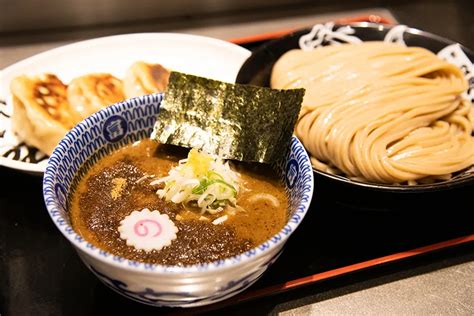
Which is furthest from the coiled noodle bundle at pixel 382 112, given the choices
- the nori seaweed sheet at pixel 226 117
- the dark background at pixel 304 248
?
the nori seaweed sheet at pixel 226 117

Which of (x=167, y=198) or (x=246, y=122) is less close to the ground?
(x=246, y=122)

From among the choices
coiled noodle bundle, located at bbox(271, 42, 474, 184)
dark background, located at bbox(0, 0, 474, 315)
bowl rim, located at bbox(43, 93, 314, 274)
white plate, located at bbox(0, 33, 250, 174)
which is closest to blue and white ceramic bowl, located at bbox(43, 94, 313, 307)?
bowl rim, located at bbox(43, 93, 314, 274)

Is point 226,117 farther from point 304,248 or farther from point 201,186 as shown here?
point 304,248

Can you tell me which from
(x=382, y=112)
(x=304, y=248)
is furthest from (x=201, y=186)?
(x=382, y=112)

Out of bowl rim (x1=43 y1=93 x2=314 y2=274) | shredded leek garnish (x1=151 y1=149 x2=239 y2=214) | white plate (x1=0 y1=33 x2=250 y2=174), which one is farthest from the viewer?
white plate (x1=0 y1=33 x2=250 y2=174)

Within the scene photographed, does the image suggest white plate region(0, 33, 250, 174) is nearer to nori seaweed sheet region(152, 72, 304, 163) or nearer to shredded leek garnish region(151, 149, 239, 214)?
nori seaweed sheet region(152, 72, 304, 163)

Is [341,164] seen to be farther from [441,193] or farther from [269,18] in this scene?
[269,18]

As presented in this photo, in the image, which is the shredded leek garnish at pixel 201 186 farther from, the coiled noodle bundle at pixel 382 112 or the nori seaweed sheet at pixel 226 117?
the coiled noodle bundle at pixel 382 112

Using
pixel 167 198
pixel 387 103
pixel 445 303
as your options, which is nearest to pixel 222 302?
pixel 167 198
